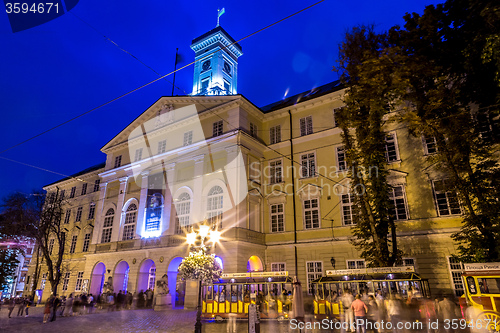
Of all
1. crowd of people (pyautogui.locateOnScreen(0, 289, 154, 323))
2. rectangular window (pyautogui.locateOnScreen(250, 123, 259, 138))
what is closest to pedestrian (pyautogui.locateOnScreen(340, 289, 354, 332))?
rectangular window (pyautogui.locateOnScreen(250, 123, 259, 138))

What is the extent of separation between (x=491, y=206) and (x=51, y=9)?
68.0 ft

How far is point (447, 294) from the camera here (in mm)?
20062

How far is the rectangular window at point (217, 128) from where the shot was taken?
3080 cm

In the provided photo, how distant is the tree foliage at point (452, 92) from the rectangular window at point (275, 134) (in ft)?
38.8

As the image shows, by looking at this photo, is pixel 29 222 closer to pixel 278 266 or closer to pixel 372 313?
pixel 278 266

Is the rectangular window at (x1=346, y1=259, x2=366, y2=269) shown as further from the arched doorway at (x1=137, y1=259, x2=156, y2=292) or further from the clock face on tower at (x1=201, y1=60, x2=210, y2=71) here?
the clock face on tower at (x1=201, y1=60, x2=210, y2=71)

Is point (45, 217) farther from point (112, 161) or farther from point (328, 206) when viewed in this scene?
point (328, 206)

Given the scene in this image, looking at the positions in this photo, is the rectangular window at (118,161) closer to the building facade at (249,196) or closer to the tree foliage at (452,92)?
the building facade at (249,196)

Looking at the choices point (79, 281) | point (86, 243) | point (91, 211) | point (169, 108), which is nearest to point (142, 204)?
point (169, 108)

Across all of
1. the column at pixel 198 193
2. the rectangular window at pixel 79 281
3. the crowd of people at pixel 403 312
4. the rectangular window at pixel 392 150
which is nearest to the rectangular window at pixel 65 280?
the rectangular window at pixel 79 281

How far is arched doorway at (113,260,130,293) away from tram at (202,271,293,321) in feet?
58.4

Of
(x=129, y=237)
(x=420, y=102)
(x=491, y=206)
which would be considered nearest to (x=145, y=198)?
(x=129, y=237)

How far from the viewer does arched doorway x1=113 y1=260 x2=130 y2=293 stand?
1294 inches

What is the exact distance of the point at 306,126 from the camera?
29438 millimetres
